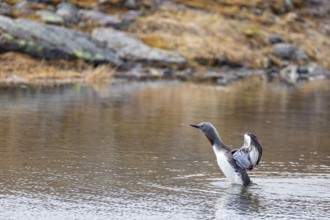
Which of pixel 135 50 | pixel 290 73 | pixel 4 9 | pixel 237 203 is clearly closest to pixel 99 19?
pixel 135 50

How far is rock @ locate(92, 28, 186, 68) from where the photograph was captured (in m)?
46.9

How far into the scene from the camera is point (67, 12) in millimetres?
50969

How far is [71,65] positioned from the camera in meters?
42.7

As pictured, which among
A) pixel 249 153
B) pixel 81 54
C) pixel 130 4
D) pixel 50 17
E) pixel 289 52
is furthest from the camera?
pixel 130 4

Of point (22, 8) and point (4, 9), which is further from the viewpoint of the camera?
Result: point (22, 8)

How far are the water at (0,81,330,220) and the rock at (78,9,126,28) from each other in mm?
19965

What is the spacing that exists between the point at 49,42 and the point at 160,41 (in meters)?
9.73

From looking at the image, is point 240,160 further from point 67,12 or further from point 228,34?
point 228,34

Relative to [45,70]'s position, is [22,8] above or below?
above

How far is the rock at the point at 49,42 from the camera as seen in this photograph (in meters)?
41.3

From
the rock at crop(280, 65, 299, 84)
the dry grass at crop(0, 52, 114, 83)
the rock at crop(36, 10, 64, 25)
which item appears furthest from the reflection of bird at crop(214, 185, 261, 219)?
the rock at crop(280, 65, 299, 84)

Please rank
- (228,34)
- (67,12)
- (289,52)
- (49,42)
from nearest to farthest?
1. (49,42)
2. (67,12)
3. (228,34)
4. (289,52)

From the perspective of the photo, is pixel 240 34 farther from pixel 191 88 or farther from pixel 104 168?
pixel 104 168

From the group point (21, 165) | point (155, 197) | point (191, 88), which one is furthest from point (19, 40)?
point (155, 197)
